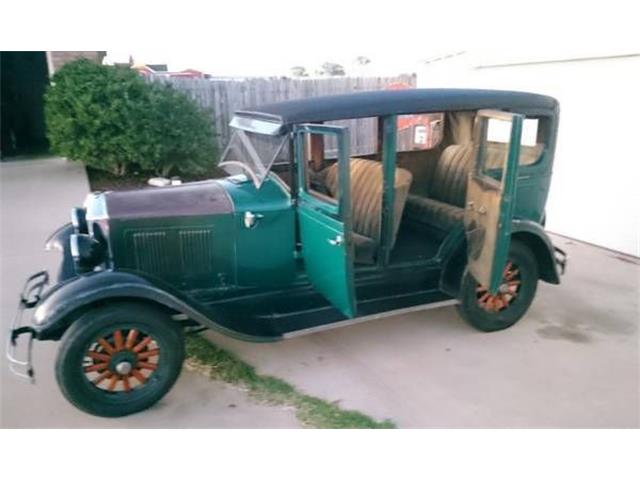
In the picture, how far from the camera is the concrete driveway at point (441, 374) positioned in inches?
128

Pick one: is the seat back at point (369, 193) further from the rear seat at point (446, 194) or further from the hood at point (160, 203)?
the hood at point (160, 203)

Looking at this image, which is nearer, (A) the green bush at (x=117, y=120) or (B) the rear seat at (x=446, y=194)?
(B) the rear seat at (x=446, y=194)

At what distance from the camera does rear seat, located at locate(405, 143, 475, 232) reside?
457cm

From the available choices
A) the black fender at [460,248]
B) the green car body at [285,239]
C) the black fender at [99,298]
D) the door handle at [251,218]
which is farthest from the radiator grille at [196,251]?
the black fender at [460,248]

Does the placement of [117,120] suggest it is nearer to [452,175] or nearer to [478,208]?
[452,175]

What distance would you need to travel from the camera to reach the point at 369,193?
4082 millimetres

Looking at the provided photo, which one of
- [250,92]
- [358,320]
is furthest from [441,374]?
[250,92]

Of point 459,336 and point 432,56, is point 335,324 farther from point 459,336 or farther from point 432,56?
point 432,56

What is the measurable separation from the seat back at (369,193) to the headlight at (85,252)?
159 cm

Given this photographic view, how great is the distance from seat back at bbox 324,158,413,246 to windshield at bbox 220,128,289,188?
0.42 metres

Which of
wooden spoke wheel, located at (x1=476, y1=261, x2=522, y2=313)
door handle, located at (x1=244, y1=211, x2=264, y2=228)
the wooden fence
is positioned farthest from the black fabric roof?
the wooden fence

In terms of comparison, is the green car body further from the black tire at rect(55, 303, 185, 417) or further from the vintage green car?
the black tire at rect(55, 303, 185, 417)

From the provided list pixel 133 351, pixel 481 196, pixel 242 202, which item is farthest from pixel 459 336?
pixel 133 351

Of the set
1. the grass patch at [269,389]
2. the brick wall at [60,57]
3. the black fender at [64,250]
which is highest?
the brick wall at [60,57]
